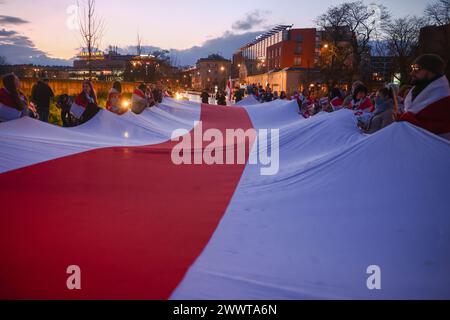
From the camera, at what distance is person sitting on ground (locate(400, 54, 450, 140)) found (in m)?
2.88

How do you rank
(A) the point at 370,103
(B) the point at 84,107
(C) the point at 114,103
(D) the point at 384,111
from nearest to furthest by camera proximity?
(D) the point at 384,111 → (A) the point at 370,103 → (B) the point at 84,107 → (C) the point at 114,103

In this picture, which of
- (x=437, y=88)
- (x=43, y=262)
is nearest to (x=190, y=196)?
(x=43, y=262)

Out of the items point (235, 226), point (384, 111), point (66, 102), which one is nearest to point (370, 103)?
point (384, 111)

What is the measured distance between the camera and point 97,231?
2.38m

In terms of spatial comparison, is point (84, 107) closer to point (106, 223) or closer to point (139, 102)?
point (139, 102)

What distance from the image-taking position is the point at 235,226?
2504mm

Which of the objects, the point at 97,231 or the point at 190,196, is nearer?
the point at 97,231

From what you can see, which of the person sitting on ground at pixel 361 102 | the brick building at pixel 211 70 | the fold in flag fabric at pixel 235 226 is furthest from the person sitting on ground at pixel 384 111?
the brick building at pixel 211 70

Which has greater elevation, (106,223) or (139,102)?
(139,102)

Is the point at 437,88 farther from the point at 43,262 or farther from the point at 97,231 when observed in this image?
the point at 43,262

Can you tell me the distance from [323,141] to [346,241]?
2001mm

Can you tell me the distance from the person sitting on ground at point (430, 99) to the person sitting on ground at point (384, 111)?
4.31ft

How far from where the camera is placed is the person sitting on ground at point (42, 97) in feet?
27.8

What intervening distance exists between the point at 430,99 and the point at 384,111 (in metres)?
1.76
